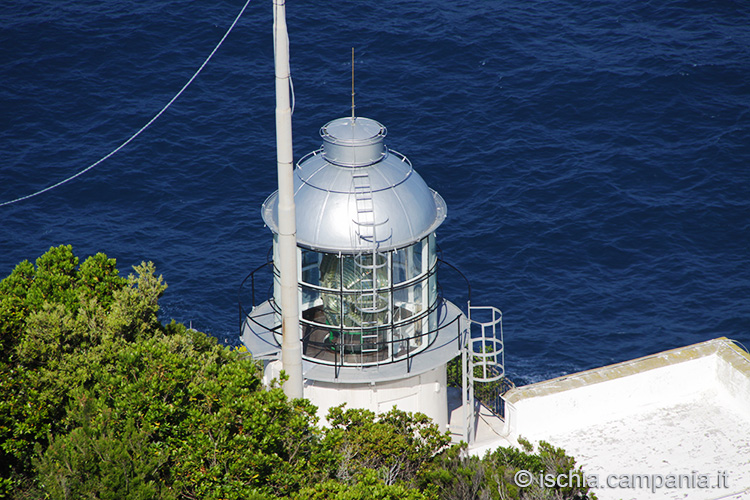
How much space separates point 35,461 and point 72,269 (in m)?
7.33

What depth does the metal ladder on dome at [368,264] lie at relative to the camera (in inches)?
941

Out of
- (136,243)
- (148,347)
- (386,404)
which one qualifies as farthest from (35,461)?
(136,243)

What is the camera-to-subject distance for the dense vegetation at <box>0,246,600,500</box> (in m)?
18.2

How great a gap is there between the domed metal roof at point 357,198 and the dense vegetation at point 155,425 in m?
3.81

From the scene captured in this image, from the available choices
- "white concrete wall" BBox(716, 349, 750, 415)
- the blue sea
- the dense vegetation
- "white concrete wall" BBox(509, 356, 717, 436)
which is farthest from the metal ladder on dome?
the blue sea

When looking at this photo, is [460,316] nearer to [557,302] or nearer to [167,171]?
[557,302]

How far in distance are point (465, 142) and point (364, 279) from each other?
35.9 meters

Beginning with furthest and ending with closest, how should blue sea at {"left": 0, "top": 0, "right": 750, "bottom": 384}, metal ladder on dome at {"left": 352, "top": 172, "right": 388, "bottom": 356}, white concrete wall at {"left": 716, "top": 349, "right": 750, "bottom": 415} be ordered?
blue sea at {"left": 0, "top": 0, "right": 750, "bottom": 384}
white concrete wall at {"left": 716, "top": 349, "right": 750, "bottom": 415}
metal ladder on dome at {"left": 352, "top": 172, "right": 388, "bottom": 356}

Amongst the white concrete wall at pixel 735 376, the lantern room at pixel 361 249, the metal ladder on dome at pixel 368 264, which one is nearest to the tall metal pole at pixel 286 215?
the lantern room at pixel 361 249

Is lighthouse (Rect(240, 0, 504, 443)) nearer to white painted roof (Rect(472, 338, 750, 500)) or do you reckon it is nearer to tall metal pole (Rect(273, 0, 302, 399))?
tall metal pole (Rect(273, 0, 302, 399))

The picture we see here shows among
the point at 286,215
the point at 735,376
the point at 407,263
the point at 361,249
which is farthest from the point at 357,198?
the point at 735,376

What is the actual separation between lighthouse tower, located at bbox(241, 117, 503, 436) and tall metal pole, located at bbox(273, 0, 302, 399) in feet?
11.7

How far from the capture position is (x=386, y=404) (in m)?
25.2

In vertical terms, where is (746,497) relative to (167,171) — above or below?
below
